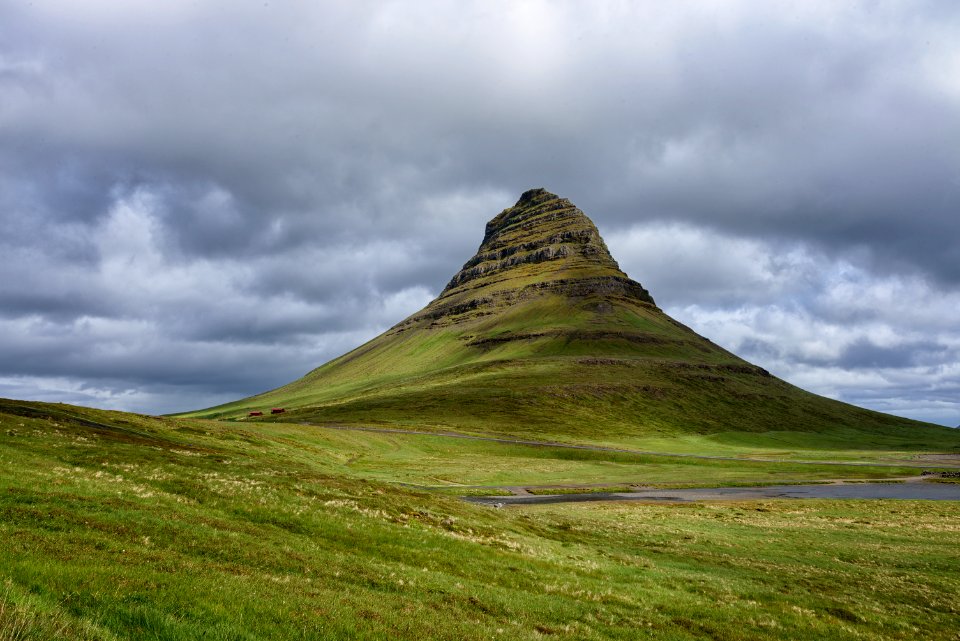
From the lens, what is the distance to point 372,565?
23.2m

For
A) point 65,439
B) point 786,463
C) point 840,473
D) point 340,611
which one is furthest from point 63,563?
point 786,463

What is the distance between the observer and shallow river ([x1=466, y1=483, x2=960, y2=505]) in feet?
251

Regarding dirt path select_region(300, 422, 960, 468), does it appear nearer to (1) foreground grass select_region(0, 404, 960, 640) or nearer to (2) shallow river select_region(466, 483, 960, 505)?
(2) shallow river select_region(466, 483, 960, 505)

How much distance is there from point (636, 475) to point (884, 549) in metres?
69.5

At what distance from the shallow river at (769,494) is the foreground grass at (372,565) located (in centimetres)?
2685

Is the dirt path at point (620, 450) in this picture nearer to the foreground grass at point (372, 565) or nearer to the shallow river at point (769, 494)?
the shallow river at point (769, 494)

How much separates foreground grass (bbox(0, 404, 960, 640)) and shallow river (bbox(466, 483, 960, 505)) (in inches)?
1057

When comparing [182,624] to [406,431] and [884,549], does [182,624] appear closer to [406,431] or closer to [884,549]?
[884,549]

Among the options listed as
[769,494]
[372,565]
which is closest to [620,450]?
[769,494]

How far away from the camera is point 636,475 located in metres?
110

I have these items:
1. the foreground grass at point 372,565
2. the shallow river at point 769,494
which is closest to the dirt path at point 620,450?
the shallow river at point 769,494

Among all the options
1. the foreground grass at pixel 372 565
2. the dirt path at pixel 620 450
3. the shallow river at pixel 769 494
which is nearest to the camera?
the foreground grass at pixel 372 565

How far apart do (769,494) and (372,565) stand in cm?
8116

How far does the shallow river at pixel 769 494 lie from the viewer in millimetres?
76625
